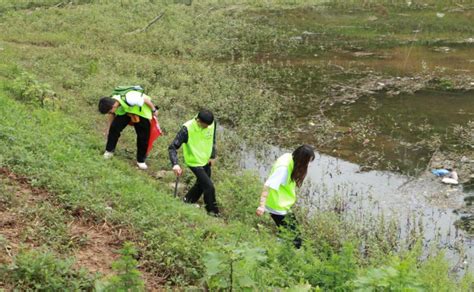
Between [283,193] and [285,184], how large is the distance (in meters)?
0.14

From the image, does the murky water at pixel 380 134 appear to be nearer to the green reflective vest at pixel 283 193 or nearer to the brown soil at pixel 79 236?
the green reflective vest at pixel 283 193

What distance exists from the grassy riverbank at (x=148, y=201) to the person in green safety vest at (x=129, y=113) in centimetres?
41

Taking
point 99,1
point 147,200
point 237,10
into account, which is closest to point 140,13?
point 99,1

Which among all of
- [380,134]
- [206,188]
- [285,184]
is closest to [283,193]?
[285,184]

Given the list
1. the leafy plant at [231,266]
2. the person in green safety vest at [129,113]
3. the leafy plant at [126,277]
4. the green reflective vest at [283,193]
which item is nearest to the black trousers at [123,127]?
the person in green safety vest at [129,113]

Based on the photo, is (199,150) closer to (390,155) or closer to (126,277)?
(126,277)

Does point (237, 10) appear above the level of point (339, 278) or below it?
above

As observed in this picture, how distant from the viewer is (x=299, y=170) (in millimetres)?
5836

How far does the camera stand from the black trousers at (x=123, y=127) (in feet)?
24.4

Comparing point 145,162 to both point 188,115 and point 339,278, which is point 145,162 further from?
point 339,278

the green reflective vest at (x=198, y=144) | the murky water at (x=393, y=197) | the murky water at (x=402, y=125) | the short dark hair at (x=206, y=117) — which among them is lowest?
the murky water at (x=393, y=197)

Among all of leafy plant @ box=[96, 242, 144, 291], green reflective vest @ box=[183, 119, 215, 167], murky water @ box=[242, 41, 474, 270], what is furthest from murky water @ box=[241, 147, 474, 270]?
leafy plant @ box=[96, 242, 144, 291]

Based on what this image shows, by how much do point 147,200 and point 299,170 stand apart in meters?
1.83

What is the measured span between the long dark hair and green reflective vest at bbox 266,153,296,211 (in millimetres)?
67
